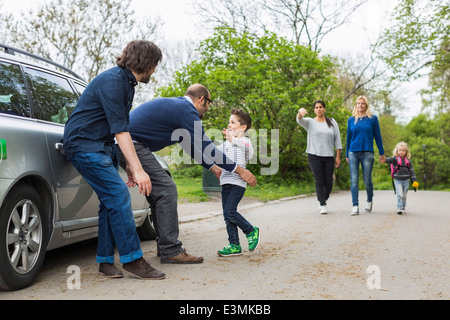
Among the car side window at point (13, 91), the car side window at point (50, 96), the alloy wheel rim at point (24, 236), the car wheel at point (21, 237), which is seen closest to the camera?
the car wheel at point (21, 237)

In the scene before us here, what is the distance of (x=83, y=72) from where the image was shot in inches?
876

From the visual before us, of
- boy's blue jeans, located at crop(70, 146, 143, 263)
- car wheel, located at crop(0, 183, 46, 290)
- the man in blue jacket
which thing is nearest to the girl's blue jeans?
the man in blue jacket

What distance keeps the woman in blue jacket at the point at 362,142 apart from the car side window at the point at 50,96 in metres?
5.66

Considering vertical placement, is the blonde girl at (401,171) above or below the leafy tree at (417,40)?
below

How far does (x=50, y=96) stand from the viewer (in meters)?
4.18

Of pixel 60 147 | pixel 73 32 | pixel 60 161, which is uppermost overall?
pixel 73 32

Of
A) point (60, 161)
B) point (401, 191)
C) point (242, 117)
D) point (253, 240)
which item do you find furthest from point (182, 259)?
point (401, 191)

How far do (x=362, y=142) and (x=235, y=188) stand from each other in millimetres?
4660

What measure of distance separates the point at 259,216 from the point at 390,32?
20807 millimetres

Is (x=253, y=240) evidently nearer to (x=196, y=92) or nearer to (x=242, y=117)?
(x=242, y=117)

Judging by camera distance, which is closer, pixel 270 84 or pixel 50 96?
pixel 50 96

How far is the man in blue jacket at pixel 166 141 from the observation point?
4.26 metres

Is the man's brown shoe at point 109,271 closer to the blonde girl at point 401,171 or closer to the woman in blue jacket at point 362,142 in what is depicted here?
the woman in blue jacket at point 362,142

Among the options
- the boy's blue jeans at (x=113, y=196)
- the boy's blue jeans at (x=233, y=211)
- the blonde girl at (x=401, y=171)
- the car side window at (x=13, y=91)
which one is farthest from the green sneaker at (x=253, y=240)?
the blonde girl at (x=401, y=171)
